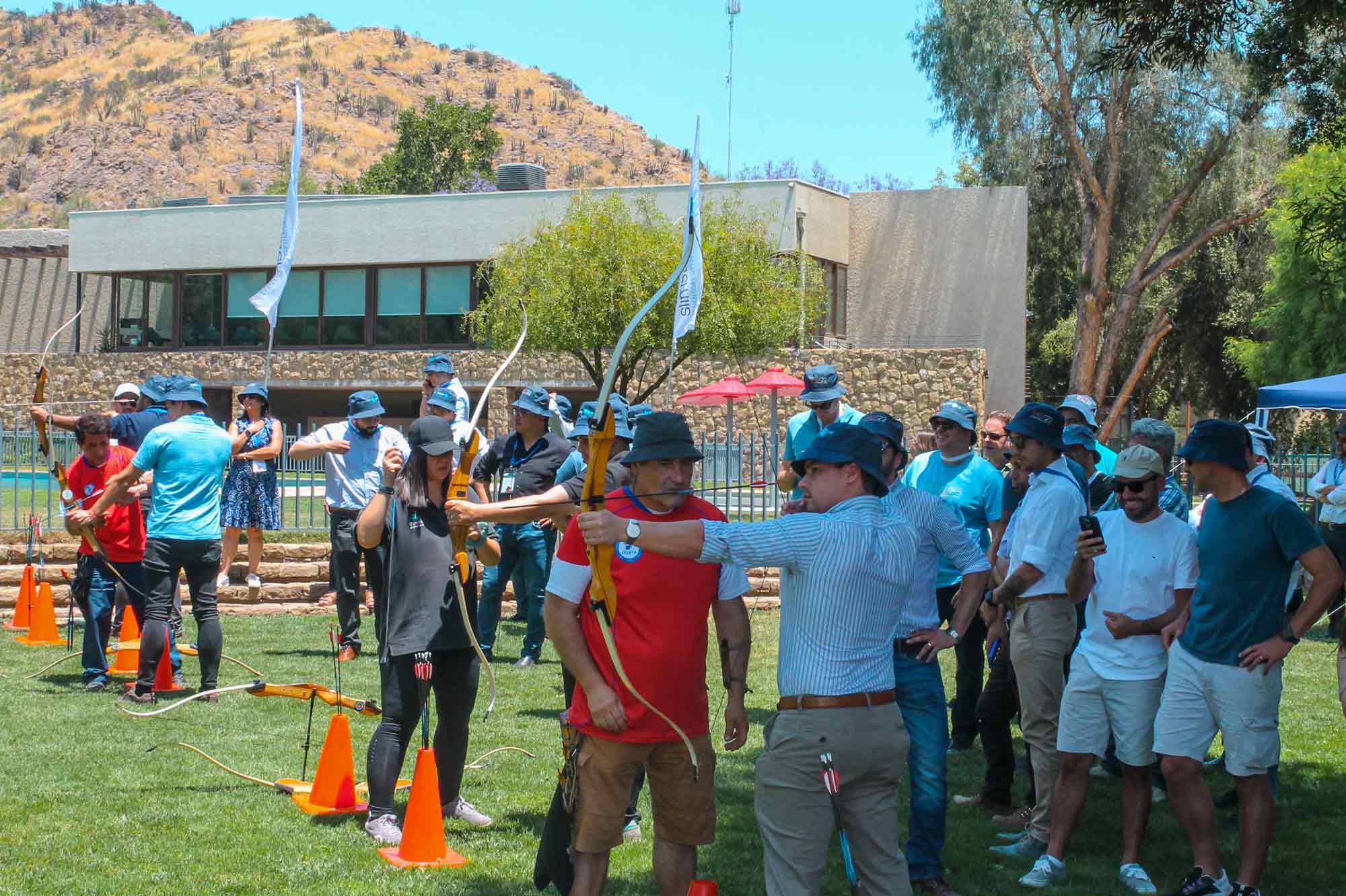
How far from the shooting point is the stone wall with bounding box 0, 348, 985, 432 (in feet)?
102

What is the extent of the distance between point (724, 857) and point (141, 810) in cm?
282

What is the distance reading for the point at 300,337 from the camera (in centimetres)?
3691

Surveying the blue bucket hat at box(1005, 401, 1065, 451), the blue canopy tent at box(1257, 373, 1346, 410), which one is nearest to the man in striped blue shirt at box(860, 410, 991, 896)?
the blue bucket hat at box(1005, 401, 1065, 451)

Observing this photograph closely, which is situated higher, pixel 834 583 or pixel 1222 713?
pixel 834 583

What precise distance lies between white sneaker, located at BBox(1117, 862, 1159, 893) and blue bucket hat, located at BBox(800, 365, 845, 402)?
329 cm

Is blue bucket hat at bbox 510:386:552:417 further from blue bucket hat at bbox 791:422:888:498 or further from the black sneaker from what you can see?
the black sneaker

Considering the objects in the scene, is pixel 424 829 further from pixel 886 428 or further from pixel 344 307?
pixel 344 307

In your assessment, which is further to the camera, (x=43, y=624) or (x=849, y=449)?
(x=43, y=624)

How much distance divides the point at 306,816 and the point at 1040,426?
3.89 metres

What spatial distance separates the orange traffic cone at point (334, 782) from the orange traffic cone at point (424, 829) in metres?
0.82

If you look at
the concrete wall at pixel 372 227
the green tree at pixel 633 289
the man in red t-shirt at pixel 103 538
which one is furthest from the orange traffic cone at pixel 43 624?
the concrete wall at pixel 372 227

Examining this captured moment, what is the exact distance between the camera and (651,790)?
16.1ft

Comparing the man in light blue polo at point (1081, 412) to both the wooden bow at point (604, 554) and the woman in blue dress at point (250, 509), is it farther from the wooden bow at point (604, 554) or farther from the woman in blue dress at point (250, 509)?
the woman in blue dress at point (250, 509)

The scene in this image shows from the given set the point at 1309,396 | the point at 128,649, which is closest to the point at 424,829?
the point at 128,649
